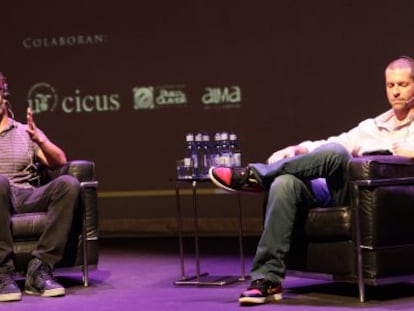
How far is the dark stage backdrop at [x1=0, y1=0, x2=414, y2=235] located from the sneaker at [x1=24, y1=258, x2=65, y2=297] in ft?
9.30

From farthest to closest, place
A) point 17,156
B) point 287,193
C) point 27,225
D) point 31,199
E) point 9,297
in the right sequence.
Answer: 1. point 17,156
2. point 31,199
3. point 27,225
4. point 9,297
5. point 287,193

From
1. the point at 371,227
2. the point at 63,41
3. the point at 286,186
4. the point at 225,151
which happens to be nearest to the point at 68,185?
the point at 225,151

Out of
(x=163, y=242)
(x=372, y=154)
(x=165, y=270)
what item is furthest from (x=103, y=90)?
(x=372, y=154)

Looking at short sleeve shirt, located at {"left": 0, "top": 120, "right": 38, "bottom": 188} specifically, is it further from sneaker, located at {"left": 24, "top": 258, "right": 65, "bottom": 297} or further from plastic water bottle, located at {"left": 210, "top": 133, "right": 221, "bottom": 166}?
plastic water bottle, located at {"left": 210, "top": 133, "right": 221, "bottom": 166}

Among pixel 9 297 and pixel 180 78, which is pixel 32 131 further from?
pixel 180 78

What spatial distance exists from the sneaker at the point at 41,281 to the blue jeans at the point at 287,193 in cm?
95

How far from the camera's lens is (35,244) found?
13.4ft

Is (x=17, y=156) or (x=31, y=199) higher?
(x=17, y=156)

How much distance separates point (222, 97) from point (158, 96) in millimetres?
541

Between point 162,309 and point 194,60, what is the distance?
3483mm

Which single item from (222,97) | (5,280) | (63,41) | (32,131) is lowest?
(5,280)

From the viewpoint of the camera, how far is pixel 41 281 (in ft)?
12.9

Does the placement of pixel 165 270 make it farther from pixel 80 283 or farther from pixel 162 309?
pixel 162 309

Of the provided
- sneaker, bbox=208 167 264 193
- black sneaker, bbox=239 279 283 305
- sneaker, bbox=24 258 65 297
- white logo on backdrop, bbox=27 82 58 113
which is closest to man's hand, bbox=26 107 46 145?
sneaker, bbox=24 258 65 297
